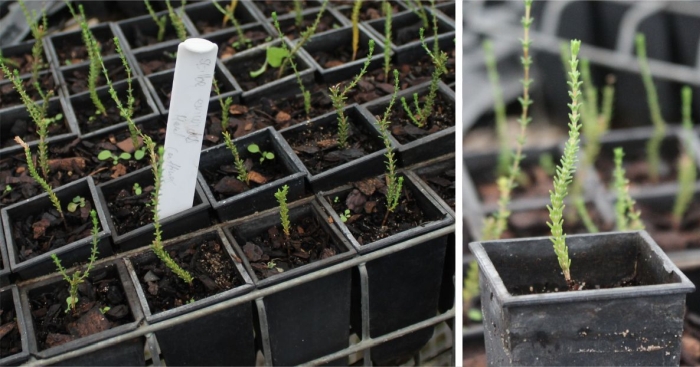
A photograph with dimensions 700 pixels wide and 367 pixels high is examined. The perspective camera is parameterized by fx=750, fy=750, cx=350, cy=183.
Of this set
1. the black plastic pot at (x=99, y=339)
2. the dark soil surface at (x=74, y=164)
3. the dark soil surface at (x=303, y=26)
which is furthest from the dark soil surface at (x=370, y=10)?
the black plastic pot at (x=99, y=339)

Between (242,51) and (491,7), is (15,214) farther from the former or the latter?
(491,7)

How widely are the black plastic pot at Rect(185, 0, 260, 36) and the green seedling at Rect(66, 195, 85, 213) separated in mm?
791

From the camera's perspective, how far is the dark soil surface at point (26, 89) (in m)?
1.79

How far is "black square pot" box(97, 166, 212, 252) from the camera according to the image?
134cm

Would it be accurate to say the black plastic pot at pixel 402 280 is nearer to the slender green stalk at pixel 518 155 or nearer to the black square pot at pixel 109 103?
the slender green stalk at pixel 518 155

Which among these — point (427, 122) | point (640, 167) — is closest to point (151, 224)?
point (427, 122)

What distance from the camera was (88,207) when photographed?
1.44 m

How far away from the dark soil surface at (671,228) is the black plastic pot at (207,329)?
1122 mm

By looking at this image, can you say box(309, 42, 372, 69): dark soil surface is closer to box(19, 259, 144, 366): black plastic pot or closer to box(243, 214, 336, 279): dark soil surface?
box(243, 214, 336, 279): dark soil surface

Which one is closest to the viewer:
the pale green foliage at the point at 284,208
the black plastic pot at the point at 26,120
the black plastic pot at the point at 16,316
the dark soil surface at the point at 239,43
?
the black plastic pot at the point at 16,316

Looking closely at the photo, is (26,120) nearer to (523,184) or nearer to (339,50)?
(339,50)

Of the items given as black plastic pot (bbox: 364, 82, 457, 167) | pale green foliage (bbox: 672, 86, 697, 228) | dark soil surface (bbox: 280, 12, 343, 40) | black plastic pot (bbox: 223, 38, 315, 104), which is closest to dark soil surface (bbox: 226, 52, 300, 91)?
black plastic pot (bbox: 223, 38, 315, 104)

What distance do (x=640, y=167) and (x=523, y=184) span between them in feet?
1.14

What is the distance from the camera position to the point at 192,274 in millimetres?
1320
